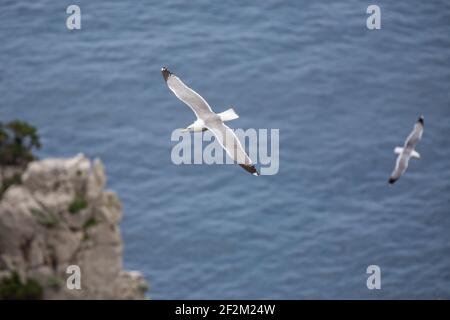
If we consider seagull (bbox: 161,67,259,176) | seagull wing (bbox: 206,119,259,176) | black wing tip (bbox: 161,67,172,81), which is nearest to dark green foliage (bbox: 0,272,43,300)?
seagull (bbox: 161,67,259,176)

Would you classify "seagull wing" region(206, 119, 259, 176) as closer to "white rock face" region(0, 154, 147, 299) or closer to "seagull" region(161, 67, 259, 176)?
"seagull" region(161, 67, 259, 176)

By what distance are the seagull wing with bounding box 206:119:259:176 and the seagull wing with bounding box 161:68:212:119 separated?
1.12 meters

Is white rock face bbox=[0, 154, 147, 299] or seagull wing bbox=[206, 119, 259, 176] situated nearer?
seagull wing bbox=[206, 119, 259, 176]

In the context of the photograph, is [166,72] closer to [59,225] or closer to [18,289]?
[59,225]

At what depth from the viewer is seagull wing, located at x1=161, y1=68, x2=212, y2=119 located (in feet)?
128

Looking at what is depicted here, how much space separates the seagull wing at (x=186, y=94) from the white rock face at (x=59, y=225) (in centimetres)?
304

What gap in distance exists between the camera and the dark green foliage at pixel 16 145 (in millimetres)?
38625

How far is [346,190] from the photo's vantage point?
82250 mm

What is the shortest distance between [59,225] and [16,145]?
255cm

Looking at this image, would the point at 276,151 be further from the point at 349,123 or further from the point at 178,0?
the point at 178,0

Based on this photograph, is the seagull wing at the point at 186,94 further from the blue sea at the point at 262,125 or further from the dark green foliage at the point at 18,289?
the blue sea at the point at 262,125

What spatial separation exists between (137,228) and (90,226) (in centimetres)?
3571
